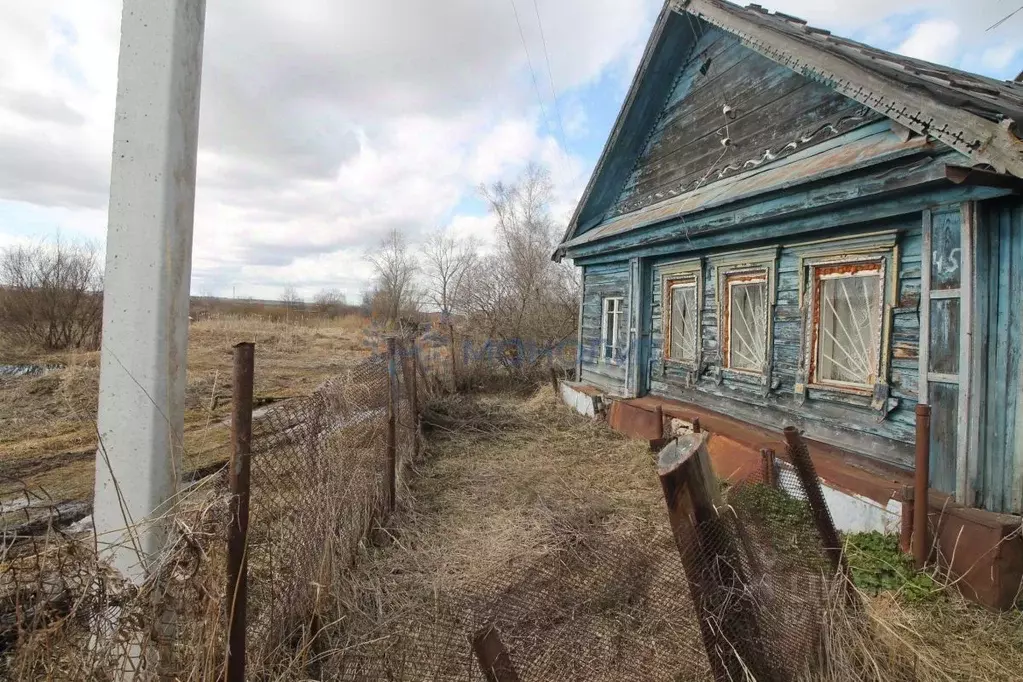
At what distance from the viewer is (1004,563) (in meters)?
3.11

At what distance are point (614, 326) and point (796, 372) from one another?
396 cm

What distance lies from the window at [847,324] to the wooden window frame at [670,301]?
5.97 ft

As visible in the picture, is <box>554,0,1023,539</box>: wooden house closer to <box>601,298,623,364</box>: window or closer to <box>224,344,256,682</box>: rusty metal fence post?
<box>601,298,623,364</box>: window

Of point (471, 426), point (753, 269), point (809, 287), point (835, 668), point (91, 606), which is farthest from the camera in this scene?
point (471, 426)

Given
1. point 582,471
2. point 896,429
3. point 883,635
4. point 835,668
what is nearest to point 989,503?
point 896,429

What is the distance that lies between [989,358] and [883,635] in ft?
7.24

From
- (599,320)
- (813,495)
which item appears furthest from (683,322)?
(813,495)

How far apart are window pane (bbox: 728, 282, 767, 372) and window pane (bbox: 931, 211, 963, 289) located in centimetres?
200

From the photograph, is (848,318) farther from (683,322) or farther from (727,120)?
(727,120)

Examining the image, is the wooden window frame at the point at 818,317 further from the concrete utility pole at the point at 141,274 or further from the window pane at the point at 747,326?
the concrete utility pole at the point at 141,274

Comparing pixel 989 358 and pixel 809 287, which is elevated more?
pixel 809 287

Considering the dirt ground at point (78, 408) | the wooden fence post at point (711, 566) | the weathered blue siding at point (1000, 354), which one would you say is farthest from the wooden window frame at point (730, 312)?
the dirt ground at point (78, 408)

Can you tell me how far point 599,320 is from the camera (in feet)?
31.4

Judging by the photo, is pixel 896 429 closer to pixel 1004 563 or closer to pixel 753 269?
pixel 1004 563
